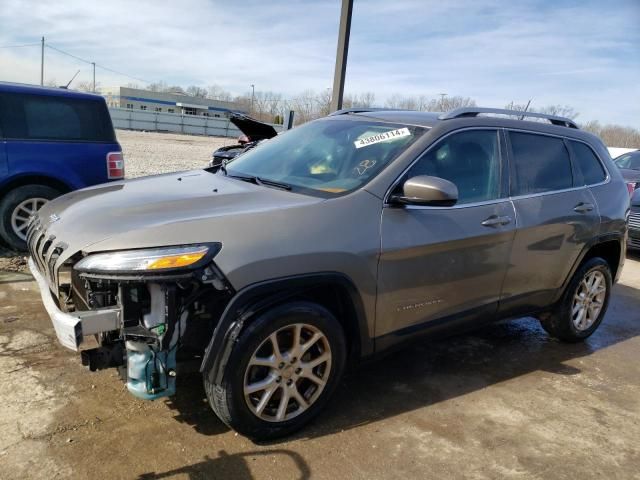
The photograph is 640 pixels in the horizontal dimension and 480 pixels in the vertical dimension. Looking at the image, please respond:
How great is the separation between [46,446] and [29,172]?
396 centimetres

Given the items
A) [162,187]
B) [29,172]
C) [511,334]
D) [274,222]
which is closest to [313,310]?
[274,222]

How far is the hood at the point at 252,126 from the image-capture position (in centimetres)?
879

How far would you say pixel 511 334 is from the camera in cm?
487

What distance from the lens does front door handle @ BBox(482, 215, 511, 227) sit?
3508 mm

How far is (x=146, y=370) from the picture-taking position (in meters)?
2.55

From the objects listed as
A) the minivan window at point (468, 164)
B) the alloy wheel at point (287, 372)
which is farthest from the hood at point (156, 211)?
the minivan window at point (468, 164)

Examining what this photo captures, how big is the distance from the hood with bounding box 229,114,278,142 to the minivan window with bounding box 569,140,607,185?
514cm

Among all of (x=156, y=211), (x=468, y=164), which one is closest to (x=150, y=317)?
(x=156, y=211)

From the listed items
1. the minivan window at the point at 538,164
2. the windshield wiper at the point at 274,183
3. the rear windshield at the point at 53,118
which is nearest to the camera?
the windshield wiper at the point at 274,183

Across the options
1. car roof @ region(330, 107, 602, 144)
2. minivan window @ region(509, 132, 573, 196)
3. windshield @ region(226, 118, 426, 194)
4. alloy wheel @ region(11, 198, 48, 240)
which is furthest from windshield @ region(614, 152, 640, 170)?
alloy wheel @ region(11, 198, 48, 240)

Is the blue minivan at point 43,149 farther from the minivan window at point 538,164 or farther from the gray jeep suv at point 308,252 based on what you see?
the minivan window at point 538,164

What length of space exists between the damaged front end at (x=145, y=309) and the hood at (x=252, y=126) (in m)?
6.27

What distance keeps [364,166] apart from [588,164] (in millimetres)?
2364

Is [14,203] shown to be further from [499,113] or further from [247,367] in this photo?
[499,113]
